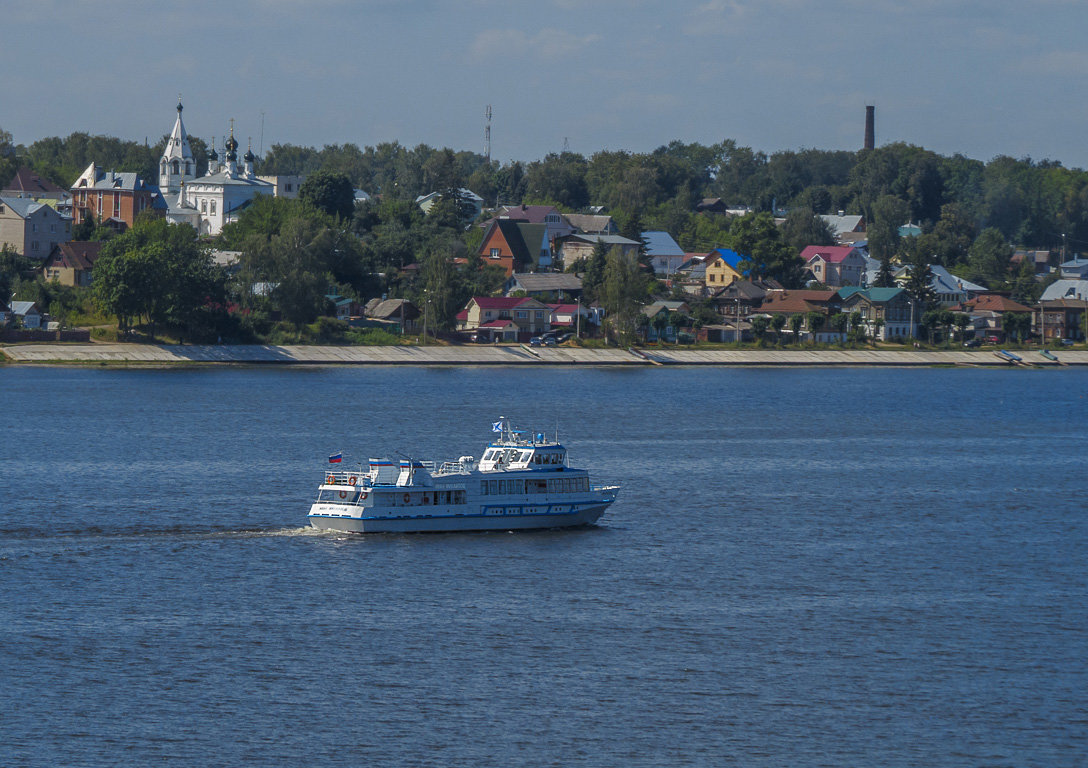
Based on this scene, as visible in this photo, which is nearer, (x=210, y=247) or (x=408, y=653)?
(x=408, y=653)

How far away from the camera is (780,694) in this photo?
100 feet

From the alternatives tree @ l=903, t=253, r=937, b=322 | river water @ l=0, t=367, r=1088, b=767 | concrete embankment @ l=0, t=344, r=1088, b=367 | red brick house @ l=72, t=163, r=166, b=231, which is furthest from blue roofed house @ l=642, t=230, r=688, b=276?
river water @ l=0, t=367, r=1088, b=767

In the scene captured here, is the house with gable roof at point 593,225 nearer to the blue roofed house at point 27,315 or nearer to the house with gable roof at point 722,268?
the house with gable roof at point 722,268

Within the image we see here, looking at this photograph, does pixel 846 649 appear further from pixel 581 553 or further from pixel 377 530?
pixel 377 530

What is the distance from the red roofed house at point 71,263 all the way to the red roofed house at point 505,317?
33.9m

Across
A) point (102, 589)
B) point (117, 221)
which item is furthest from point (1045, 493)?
point (117, 221)

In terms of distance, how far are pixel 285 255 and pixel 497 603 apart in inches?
3474

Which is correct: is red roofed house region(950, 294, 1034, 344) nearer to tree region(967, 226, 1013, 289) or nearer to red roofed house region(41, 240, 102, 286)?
tree region(967, 226, 1013, 289)

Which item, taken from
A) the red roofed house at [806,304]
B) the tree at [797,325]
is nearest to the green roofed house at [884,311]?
the red roofed house at [806,304]

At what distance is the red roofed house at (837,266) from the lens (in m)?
178

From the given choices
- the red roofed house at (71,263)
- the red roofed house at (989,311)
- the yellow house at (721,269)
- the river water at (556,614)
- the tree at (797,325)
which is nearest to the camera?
the river water at (556,614)

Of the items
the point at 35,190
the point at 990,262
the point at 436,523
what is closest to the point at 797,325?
the point at 990,262

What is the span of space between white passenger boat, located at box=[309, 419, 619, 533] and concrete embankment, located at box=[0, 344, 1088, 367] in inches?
2669

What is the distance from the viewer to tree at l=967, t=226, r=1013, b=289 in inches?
7126
